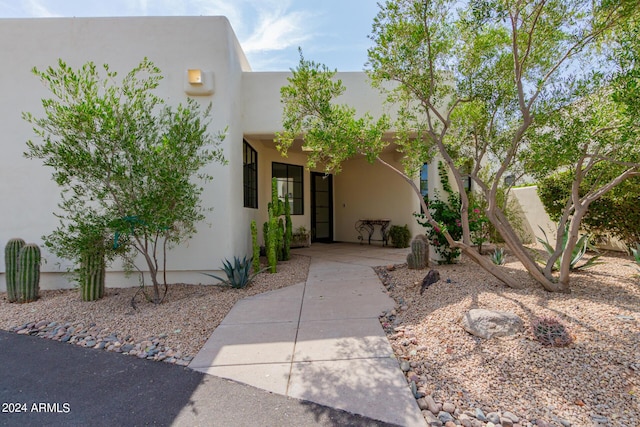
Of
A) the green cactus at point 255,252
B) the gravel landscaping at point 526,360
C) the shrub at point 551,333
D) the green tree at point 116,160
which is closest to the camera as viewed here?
the gravel landscaping at point 526,360

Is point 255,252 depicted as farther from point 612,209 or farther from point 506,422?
point 612,209

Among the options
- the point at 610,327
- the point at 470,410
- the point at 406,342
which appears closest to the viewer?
the point at 470,410

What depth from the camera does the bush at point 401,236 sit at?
9.71m

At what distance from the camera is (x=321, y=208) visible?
464 inches

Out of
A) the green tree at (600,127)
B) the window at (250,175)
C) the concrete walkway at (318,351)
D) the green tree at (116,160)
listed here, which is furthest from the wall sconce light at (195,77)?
the green tree at (600,127)

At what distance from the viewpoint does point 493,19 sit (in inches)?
141

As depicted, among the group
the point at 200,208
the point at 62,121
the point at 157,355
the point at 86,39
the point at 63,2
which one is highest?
the point at 63,2

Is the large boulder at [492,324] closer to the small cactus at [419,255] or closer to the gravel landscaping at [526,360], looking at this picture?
the gravel landscaping at [526,360]

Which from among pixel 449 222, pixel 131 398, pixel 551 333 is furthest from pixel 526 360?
pixel 449 222

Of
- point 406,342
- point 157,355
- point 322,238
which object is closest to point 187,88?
point 157,355

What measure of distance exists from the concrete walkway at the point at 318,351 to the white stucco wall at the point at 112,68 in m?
1.69

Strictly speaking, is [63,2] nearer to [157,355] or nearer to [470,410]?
[157,355]

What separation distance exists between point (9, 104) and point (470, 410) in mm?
7885

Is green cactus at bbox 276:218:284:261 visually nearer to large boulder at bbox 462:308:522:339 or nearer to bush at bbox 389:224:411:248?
bush at bbox 389:224:411:248
